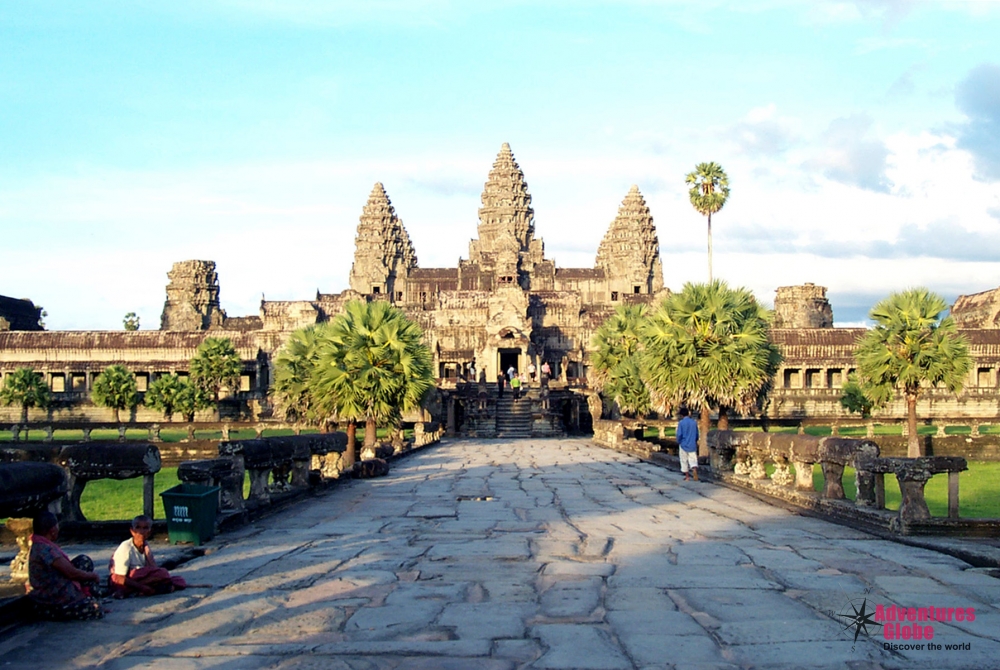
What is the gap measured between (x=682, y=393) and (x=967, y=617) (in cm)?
2210

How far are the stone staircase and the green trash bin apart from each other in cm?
3497

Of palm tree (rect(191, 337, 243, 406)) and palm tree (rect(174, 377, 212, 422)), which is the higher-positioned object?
palm tree (rect(191, 337, 243, 406))

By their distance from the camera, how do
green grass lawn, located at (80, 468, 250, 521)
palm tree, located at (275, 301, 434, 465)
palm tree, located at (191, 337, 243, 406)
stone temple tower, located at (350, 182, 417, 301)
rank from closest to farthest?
1. green grass lawn, located at (80, 468, 250, 521)
2. palm tree, located at (275, 301, 434, 465)
3. palm tree, located at (191, 337, 243, 406)
4. stone temple tower, located at (350, 182, 417, 301)

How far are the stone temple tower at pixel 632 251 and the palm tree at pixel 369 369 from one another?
191 feet

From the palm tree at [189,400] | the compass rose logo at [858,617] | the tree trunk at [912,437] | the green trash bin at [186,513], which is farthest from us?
the palm tree at [189,400]

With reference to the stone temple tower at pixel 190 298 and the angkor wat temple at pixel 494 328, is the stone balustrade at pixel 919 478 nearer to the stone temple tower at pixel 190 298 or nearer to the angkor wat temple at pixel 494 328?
the angkor wat temple at pixel 494 328

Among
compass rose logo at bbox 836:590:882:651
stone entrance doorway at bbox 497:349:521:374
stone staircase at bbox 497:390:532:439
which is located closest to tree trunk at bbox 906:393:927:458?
stone staircase at bbox 497:390:532:439

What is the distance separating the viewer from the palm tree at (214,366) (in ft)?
207

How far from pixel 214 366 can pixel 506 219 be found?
37721 millimetres

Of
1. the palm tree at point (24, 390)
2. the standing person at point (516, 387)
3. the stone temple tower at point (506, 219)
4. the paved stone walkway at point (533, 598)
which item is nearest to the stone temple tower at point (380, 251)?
the stone temple tower at point (506, 219)

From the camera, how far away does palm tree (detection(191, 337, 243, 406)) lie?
6319cm

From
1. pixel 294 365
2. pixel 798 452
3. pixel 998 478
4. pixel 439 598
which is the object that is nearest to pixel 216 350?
pixel 294 365

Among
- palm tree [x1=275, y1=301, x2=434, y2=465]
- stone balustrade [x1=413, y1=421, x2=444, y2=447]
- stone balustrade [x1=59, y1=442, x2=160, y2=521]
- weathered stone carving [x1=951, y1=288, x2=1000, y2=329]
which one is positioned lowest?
stone balustrade [x1=413, y1=421, x2=444, y2=447]

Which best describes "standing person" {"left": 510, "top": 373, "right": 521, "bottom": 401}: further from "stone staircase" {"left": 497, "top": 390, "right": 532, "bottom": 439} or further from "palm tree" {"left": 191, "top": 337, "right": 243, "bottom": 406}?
"palm tree" {"left": 191, "top": 337, "right": 243, "bottom": 406}
